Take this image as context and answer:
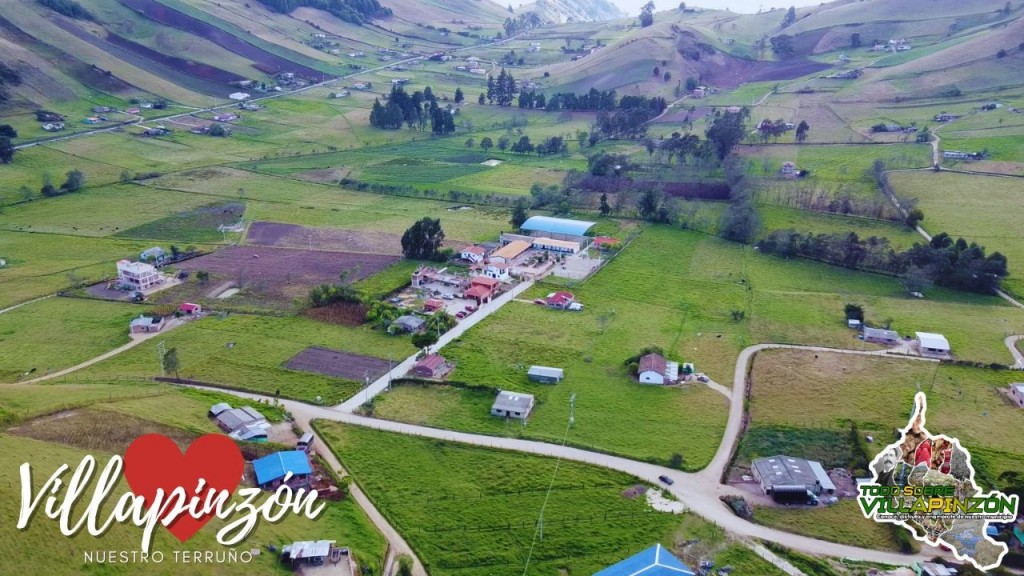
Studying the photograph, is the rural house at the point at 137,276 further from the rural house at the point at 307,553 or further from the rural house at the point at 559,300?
the rural house at the point at 307,553

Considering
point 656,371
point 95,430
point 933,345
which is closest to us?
point 95,430

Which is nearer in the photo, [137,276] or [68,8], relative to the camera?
[137,276]

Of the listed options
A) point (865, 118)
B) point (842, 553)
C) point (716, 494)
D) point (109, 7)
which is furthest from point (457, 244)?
point (109, 7)

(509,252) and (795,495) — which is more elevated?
(509,252)

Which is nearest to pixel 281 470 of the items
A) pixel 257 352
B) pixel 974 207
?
pixel 257 352

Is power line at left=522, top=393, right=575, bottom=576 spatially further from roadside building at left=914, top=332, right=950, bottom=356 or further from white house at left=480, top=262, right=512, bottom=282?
roadside building at left=914, top=332, right=950, bottom=356

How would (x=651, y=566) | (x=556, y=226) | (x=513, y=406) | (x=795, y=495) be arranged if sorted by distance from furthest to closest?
(x=556, y=226), (x=513, y=406), (x=795, y=495), (x=651, y=566)

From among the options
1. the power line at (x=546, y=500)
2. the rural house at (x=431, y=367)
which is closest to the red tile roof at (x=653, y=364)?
the power line at (x=546, y=500)

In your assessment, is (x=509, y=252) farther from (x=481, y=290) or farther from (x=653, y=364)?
(x=653, y=364)

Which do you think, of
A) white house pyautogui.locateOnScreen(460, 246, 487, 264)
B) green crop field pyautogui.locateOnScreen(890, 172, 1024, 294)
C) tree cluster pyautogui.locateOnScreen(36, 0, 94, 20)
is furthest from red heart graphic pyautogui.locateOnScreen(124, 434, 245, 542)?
tree cluster pyautogui.locateOnScreen(36, 0, 94, 20)
